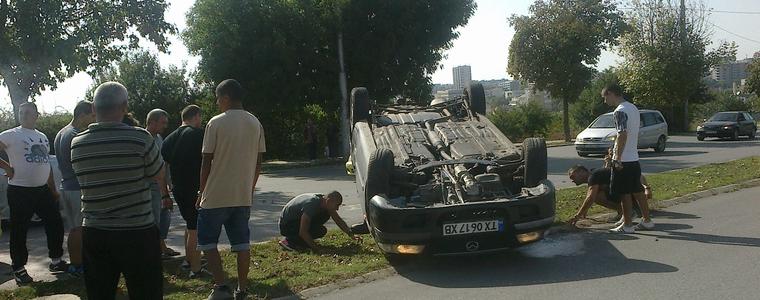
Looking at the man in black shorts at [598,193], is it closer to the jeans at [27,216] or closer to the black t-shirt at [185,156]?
the black t-shirt at [185,156]

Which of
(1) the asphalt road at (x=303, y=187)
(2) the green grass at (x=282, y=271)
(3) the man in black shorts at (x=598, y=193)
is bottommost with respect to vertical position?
(1) the asphalt road at (x=303, y=187)

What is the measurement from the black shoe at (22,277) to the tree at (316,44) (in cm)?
1784

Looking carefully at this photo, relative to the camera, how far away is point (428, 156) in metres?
7.84

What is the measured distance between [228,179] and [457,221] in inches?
87.3

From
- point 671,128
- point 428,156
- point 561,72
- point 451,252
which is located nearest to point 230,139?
point 451,252

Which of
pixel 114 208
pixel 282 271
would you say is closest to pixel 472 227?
pixel 282 271

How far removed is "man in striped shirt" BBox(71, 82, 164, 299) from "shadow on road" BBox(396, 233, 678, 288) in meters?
3.06

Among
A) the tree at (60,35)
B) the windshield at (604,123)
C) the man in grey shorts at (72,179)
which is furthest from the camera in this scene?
the windshield at (604,123)

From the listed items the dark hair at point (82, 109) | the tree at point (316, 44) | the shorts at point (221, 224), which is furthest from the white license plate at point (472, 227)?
the tree at point (316, 44)

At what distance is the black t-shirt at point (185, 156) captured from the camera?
6.44m

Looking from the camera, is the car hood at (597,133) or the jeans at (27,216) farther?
the car hood at (597,133)

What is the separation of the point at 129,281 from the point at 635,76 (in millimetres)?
36981

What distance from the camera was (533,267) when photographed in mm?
6773

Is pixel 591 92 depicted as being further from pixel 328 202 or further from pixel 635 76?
pixel 328 202
